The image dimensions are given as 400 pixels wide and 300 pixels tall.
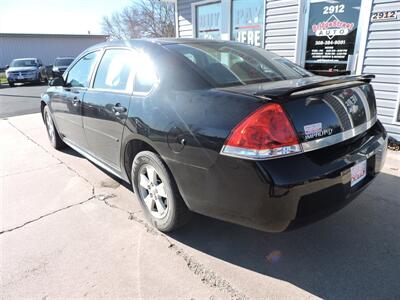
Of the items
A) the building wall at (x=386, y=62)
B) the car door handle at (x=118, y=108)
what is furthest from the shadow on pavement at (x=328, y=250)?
the building wall at (x=386, y=62)

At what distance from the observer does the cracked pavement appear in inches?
82.7

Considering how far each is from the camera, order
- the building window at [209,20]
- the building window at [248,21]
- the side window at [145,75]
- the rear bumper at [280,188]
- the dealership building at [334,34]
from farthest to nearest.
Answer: the building window at [209,20]
the building window at [248,21]
the dealership building at [334,34]
the side window at [145,75]
the rear bumper at [280,188]

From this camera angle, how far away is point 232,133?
1.92m

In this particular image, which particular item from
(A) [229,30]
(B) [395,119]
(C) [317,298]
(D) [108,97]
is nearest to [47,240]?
(D) [108,97]

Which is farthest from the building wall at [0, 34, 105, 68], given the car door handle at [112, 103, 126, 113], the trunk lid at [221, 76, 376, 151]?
the trunk lid at [221, 76, 376, 151]

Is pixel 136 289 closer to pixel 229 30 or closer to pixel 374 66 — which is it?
pixel 374 66

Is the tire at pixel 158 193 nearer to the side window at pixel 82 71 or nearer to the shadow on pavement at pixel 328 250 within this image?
the shadow on pavement at pixel 328 250

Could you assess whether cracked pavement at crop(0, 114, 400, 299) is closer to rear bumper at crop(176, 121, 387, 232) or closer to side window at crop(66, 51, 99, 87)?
rear bumper at crop(176, 121, 387, 232)

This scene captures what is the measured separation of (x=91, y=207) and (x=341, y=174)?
2.43m

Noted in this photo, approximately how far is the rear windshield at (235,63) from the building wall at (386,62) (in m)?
2.57

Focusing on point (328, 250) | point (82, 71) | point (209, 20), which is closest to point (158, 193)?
point (328, 250)

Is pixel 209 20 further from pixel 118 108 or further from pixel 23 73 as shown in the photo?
pixel 23 73

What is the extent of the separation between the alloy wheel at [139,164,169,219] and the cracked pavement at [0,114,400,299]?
20 cm

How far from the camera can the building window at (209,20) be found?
7531 mm
